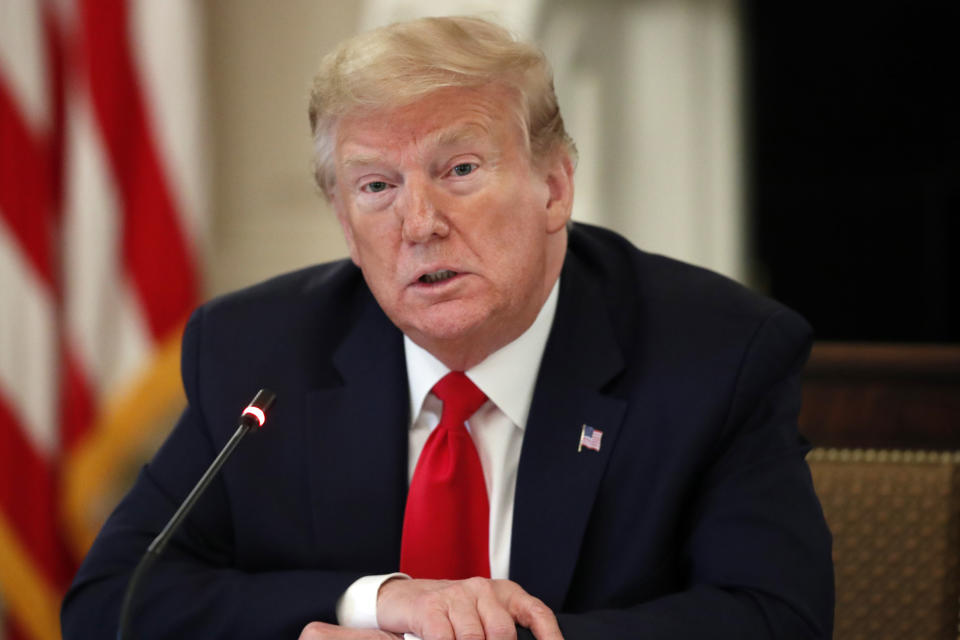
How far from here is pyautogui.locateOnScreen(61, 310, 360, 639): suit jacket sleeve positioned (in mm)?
1484

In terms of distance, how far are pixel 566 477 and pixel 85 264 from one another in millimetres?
1973

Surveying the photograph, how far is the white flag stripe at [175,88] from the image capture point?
10.1 ft

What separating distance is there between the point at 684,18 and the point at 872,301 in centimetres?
110

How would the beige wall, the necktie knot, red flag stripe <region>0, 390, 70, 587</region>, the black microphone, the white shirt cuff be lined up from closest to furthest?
the black microphone, the white shirt cuff, the necktie knot, red flag stripe <region>0, 390, 70, 587</region>, the beige wall

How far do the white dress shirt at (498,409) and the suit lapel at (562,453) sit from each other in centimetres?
3

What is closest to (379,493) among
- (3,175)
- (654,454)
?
(654,454)

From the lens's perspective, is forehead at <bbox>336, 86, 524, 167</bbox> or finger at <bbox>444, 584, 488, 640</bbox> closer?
finger at <bbox>444, 584, 488, 640</bbox>

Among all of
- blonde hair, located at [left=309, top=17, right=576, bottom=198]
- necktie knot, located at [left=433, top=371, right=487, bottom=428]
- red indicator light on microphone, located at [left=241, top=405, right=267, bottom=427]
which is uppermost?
blonde hair, located at [left=309, top=17, right=576, bottom=198]

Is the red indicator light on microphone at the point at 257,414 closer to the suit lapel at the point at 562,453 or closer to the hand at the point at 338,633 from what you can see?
the hand at the point at 338,633

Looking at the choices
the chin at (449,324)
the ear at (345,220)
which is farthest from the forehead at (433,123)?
the chin at (449,324)

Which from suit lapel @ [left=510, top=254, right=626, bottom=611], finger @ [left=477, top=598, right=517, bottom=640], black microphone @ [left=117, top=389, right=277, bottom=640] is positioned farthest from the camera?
suit lapel @ [left=510, top=254, right=626, bottom=611]

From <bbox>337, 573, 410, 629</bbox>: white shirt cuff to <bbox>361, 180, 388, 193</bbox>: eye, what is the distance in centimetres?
54

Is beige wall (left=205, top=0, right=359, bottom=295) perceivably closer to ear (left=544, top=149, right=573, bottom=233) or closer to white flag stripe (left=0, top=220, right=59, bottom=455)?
white flag stripe (left=0, top=220, right=59, bottom=455)

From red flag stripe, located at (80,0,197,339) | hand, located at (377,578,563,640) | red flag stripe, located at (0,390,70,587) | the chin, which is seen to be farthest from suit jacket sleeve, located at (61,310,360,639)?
red flag stripe, located at (0,390,70,587)
